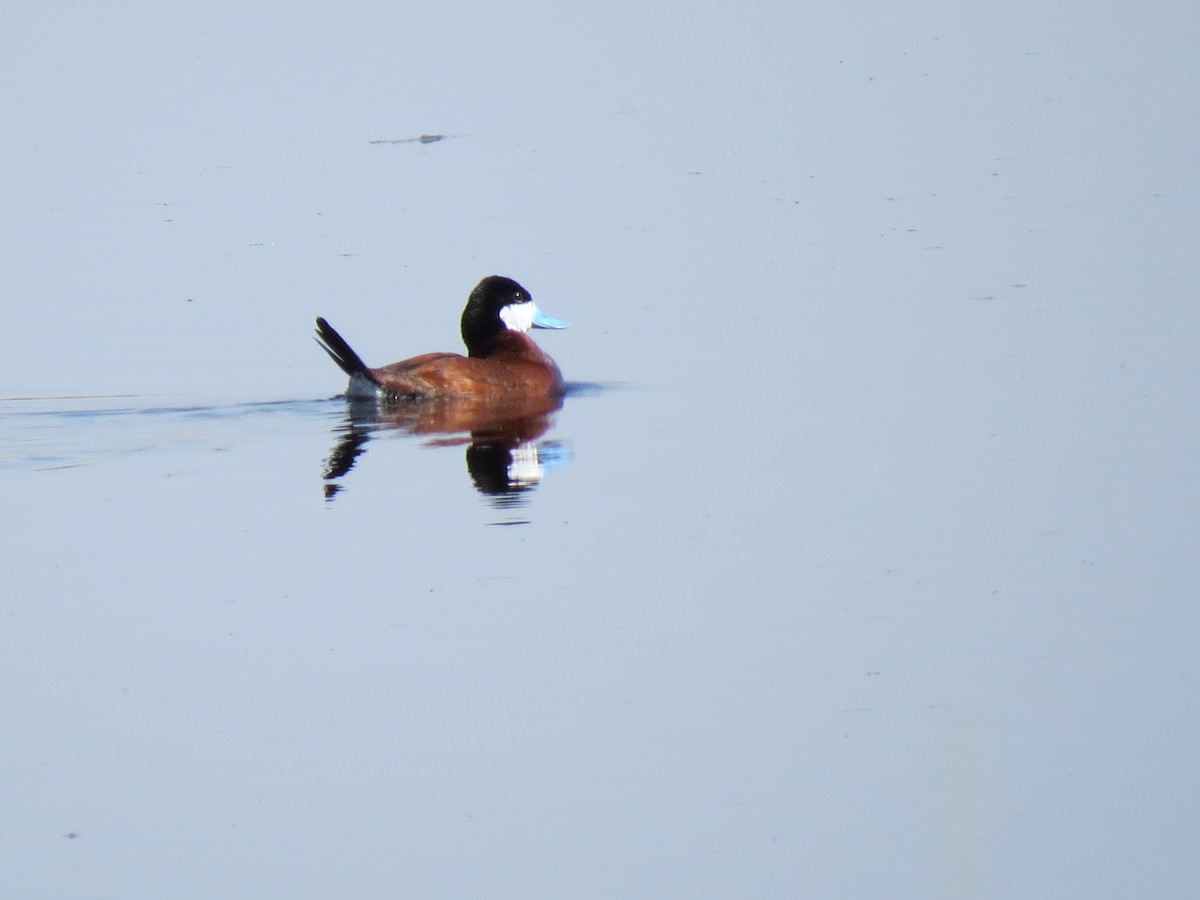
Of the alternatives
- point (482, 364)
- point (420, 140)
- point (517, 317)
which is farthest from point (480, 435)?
point (420, 140)

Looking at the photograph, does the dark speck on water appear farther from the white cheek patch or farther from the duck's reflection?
the duck's reflection

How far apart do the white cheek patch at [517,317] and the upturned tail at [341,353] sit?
1.16 metres

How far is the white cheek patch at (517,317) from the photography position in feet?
36.3

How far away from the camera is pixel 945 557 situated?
661cm

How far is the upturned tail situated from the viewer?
9.90 metres

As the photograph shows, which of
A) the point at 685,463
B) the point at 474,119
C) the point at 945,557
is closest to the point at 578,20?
the point at 474,119

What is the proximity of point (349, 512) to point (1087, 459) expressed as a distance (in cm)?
271

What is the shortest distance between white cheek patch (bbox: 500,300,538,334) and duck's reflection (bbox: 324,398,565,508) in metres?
0.63

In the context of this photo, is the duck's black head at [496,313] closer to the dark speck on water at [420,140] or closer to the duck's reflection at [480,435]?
the duck's reflection at [480,435]

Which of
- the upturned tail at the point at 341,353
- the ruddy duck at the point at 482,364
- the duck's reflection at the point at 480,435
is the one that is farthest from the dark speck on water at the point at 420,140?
the upturned tail at the point at 341,353

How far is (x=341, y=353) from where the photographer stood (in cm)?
993

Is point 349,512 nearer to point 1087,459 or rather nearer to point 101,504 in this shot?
point 101,504

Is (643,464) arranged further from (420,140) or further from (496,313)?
(420,140)

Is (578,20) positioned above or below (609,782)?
above
